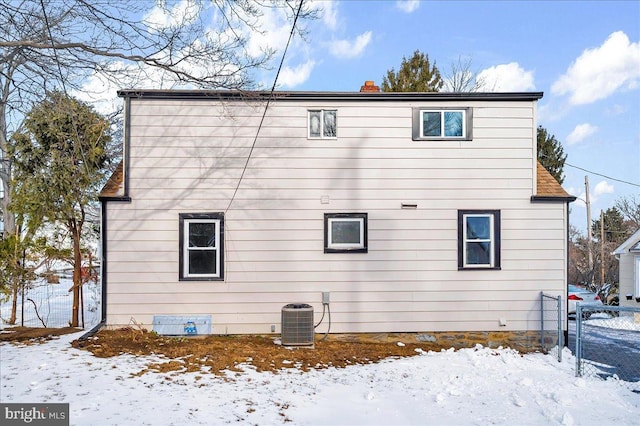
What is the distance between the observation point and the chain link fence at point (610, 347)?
592 centimetres

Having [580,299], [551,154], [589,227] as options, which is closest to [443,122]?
[580,299]

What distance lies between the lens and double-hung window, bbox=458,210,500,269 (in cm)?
762

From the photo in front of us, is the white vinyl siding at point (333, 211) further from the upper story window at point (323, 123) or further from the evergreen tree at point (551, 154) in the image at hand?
the evergreen tree at point (551, 154)

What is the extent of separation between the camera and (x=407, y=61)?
66.0 ft

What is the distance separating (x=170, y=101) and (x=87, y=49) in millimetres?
2003

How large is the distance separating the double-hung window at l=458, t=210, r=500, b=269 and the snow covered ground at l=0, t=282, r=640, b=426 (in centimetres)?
200

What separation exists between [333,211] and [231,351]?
9.72 ft

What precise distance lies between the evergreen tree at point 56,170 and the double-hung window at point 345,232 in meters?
4.86

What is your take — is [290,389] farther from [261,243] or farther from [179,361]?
[261,243]

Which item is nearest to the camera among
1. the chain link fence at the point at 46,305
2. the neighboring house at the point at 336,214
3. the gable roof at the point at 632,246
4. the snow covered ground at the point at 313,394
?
the snow covered ground at the point at 313,394

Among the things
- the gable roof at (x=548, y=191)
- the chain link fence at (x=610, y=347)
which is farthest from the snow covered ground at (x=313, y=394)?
the gable roof at (x=548, y=191)

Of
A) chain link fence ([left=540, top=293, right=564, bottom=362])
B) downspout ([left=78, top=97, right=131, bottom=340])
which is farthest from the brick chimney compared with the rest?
chain link fence ([left=540, top=293, right=564, bottom=362])

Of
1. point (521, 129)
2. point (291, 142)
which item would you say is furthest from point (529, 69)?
point (291, 142)

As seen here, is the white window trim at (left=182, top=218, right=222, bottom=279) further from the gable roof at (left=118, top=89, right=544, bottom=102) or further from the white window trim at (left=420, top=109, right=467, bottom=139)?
the white window trim at (left=420, top=109, right=467, bottom=139)
